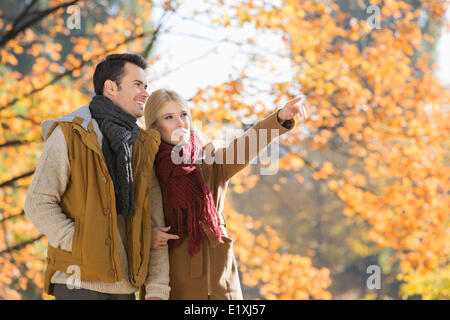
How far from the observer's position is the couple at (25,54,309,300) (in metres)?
2.11

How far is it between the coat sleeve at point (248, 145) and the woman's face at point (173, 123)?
0.79 ft

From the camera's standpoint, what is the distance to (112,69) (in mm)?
2445

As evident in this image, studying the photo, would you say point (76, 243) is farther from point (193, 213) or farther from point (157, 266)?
point (193, 213)

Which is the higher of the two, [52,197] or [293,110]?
[293,110]

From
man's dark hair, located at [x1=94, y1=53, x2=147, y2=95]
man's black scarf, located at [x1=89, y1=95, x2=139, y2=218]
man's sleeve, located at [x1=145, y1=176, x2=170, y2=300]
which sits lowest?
man's sleeve, located at [x1=145, y1=176, x2=170, y2=300]

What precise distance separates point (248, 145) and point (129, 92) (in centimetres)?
66

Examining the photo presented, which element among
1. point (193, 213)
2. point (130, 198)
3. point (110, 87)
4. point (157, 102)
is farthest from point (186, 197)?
point (110, 87)

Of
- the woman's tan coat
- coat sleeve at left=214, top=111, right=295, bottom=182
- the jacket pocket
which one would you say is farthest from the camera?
coat sleeve at left=214, top=111, right=295, bottom=182

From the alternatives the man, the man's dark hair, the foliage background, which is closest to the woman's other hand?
the man

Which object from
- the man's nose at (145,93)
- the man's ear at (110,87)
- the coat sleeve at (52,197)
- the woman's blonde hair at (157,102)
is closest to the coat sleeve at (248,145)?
the woman's blonde hair at (157,102)

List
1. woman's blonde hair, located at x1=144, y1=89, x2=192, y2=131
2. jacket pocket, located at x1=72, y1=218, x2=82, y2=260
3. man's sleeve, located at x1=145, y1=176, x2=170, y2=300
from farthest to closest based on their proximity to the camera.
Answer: woman's blonde hair, located at x1=144, y1=89, x2=192, y2=131
man's sleeve, located at x1=145, y1=176, x2=170, y2=300
jacket pocket, located at x1=72, y1=218, x2=82, y2=260

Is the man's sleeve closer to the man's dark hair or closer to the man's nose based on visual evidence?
the man's nose
